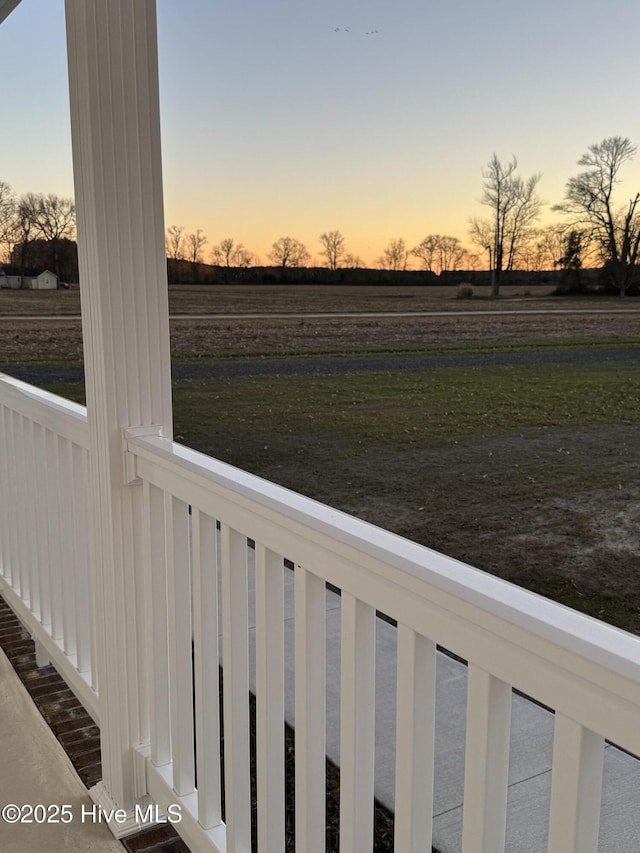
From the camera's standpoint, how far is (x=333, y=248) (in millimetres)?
1609

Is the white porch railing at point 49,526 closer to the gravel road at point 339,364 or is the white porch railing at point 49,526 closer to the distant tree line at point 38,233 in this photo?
the gravel road at point 339,364

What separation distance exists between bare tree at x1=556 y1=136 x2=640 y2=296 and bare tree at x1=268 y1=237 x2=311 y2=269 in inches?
26.9

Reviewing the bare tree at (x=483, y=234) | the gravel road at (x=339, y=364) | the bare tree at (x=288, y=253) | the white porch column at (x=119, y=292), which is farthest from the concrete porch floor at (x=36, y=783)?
the bare tree at (x=483, y=234)

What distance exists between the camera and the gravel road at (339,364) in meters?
1.21

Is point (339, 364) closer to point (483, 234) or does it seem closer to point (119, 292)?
point (119, 292)

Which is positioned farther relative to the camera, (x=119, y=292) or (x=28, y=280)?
(x=28, y=280)

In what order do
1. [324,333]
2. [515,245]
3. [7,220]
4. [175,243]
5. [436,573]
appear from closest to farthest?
[436,573] → [515,245] → [324,333] → [175,243] → [7,220]

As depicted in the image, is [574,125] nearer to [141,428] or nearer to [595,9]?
[595,9]

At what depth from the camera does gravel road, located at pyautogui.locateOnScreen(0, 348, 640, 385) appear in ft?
3.98

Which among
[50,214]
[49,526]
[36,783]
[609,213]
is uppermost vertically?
[50,214]

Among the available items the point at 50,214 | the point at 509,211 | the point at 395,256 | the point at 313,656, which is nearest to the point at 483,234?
the point at 509,211

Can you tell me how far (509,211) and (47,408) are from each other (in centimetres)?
148

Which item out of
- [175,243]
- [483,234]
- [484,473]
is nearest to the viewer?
[483,234]

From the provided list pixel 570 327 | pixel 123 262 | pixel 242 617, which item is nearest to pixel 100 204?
pixel 123 262
